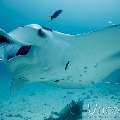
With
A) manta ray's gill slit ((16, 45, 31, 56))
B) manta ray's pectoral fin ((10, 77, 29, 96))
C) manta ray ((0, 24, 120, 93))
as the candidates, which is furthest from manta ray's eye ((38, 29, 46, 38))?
manta ray's pectoral fin ((10, 77, 29, 96))

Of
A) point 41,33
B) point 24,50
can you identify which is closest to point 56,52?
point 41,33

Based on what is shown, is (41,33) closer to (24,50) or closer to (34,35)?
(34,35)

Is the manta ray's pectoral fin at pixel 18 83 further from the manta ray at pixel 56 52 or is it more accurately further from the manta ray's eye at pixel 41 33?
the manta ray's eye at pixel 41 33

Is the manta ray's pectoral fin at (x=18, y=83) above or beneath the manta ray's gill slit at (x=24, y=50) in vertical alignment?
beneath

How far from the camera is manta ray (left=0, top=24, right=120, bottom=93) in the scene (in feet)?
11.1

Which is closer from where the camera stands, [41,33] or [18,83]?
[41,33]

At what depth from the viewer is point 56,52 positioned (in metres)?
3.48

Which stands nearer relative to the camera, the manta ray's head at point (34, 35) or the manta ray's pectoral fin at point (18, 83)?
the manta ray's head at point (34, 35)

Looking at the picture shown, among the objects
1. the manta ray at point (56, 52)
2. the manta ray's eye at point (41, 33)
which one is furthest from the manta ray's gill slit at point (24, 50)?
the manta ray's eye at point (41, 33)

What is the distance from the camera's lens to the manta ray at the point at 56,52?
11.1ft

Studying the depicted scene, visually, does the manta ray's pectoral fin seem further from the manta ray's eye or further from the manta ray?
→ the manta ray's eye

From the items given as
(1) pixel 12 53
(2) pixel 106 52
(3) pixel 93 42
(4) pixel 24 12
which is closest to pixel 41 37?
(1) pixel 12 53

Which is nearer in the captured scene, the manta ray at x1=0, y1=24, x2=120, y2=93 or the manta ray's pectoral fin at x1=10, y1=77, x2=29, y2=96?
the manta ray at x1=0, y1=24, x2=120, y2=93

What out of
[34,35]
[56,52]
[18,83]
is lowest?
[18,83]
